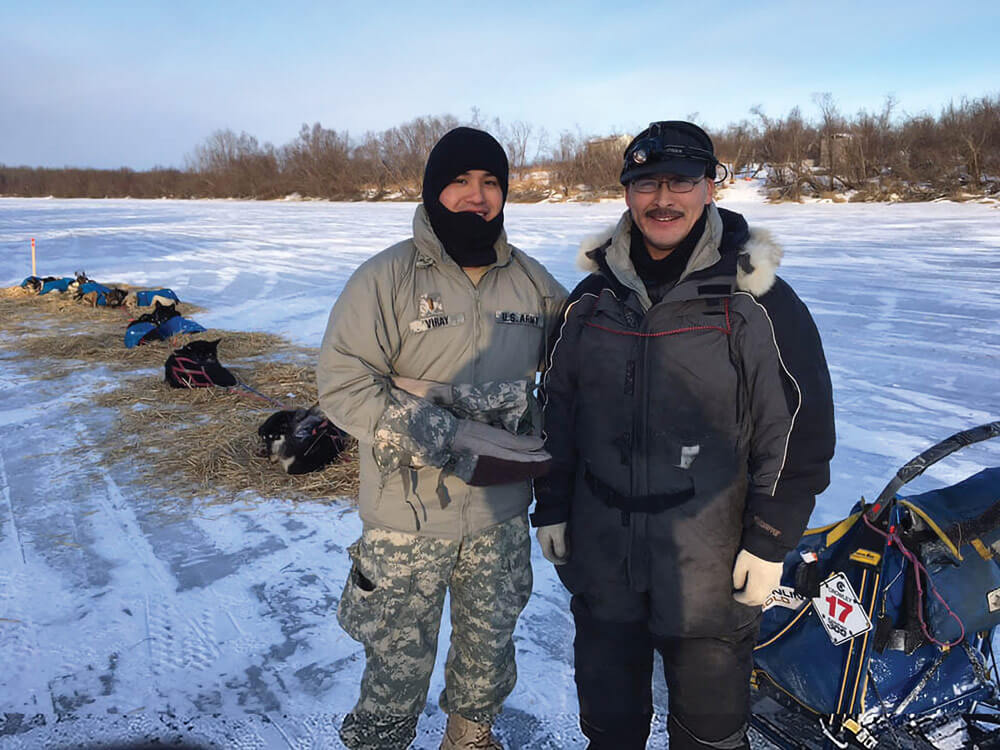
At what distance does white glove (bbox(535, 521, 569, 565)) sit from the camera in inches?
73.2

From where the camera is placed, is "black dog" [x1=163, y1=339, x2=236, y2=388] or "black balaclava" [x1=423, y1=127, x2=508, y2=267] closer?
"black balaclava" [x1=423, y1=127, x2=508, y2=267]

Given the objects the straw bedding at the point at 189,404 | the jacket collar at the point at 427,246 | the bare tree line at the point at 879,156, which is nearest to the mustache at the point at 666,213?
Result: the jacket collar at the point at 427,246

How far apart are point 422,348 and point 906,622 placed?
155cm

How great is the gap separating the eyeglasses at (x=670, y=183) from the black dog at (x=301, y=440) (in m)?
3.08

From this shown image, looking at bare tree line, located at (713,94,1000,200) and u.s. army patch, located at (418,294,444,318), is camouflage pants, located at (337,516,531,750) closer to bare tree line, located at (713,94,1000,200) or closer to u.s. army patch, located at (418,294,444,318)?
u.s. army patch, located at (418,294,444,318)

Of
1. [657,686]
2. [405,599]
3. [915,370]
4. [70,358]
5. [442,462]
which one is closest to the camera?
[442,462]

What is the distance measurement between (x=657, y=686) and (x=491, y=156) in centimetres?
196

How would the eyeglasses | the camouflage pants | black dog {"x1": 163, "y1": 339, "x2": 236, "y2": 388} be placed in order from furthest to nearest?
black dog {"x1": 163, "y1": 339, "x2": 236, "y2": 388}, the camouflage pants, the eyeglasses

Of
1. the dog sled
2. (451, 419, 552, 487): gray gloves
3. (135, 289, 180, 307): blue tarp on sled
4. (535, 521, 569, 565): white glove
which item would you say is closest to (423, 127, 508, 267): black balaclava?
(451, 419, 552, 487): gray gloves

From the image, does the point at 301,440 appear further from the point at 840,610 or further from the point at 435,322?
the point at 840,610

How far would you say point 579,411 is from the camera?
1.82 m

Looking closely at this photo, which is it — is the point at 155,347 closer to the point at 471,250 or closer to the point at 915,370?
the point at 471,250

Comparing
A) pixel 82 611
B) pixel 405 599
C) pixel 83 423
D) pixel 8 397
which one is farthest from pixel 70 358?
pixel 405 599

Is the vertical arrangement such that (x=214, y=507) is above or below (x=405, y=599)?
below
